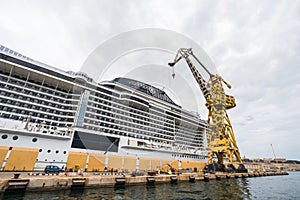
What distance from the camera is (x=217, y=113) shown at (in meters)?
36.4

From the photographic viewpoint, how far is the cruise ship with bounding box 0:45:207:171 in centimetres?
2042

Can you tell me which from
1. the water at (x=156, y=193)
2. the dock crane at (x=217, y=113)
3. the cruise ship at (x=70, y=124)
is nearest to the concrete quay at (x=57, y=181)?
the water at (x=156, y=193)

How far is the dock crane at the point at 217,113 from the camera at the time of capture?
33062 mm

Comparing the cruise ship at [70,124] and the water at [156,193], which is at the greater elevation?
the cruise ship at [70,124]

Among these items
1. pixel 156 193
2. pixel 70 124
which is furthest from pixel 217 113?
pixel 70 124

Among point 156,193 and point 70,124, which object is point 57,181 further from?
point 70,124

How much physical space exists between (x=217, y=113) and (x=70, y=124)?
32921 mm

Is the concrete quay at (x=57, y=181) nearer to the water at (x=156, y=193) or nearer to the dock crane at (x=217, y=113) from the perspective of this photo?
the water at (x=156, y=193)

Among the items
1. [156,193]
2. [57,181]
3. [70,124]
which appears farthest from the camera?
[70,124]

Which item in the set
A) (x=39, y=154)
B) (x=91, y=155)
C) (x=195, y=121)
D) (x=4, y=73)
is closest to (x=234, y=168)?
(x=195, y=121)

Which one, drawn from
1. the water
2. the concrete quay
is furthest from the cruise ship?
the water

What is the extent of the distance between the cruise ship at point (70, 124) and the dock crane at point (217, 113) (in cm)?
896

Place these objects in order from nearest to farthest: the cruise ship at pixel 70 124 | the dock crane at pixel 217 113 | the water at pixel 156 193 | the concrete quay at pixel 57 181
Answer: the water at pixel 156 193 < the concrete quay at pixel 57 181 < the cruise ship at pixel 70 124 < the dock crane at pixel 217 113

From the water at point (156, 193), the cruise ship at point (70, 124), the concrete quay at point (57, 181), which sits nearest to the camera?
the water at point (156, 193)
